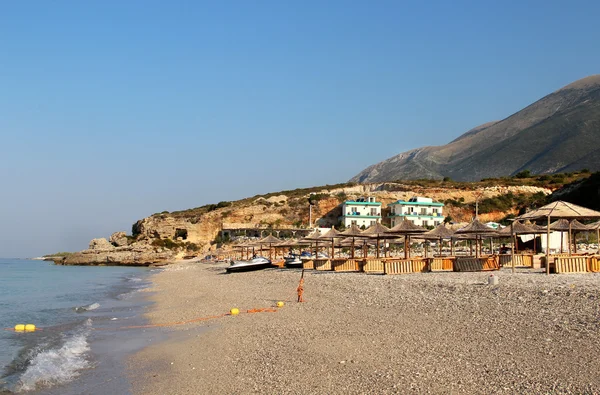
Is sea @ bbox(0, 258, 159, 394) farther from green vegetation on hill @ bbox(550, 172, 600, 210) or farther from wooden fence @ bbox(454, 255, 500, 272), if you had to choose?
green vegetation on hill @ bbox(550, 172, 600, 210)

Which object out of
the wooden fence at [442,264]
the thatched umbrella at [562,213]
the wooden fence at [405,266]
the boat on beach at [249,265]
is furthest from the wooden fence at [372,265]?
the boat on beach at [249,265]

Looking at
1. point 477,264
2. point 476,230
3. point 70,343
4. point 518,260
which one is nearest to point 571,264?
point 477,264

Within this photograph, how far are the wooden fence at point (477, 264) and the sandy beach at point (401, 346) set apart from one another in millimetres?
5665

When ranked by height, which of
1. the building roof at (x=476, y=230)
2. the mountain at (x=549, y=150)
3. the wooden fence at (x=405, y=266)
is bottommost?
the wooden fence at (x=405, y=266)

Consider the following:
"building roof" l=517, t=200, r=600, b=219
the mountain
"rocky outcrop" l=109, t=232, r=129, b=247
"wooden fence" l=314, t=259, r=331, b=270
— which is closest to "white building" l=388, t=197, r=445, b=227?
"rocky outcrop" l=109, t=232, r=129, b=247

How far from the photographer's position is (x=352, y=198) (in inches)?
2997

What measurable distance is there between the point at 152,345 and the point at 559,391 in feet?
29.1

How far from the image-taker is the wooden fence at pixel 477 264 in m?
22.0

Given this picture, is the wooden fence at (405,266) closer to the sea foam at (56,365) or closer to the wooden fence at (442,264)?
the wooden fence at (442,264)

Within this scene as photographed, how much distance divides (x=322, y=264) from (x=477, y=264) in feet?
30.9

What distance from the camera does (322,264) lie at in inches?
1145

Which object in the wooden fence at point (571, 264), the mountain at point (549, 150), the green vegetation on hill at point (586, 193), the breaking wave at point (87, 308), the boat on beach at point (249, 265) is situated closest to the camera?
the wooden fence at point (571, 264)

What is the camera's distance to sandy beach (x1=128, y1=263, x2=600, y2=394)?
7.24 metres

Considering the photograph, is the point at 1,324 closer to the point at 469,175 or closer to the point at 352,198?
the point at 352,198
